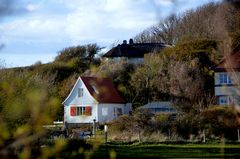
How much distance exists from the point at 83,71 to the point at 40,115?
53.2 metres

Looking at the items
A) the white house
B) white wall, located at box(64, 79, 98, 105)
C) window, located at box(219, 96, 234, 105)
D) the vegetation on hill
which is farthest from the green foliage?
window, located at box(219, 96, 234, 105)

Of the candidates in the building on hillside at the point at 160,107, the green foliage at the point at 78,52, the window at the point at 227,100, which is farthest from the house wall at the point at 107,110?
the window at the point at 227,100

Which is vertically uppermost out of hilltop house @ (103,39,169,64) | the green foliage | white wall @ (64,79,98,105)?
hilltop house @ (103,39,169,64)

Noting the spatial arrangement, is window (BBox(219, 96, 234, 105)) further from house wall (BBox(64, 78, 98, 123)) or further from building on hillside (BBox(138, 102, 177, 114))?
house wall (BBox(64, 78, 98, 123))

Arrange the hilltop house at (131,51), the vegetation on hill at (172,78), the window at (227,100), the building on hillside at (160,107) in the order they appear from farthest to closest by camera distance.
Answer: the hilltop house at (131,51)
the building on hillside at (160,107)
the vegetation on hill at (172,78)
the window at (227,100)

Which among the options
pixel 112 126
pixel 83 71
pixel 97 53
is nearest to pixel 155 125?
pixel 112 126

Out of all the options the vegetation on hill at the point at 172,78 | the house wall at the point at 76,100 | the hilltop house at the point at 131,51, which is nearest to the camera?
the vegetation on hill at the point at 172,78

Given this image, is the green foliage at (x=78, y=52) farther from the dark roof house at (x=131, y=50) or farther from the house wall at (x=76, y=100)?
the dark roof house at (x=131, y=50)


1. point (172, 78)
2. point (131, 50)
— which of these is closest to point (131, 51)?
point (131, 50)

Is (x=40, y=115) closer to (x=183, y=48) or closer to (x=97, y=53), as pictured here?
(x=183, y=48)

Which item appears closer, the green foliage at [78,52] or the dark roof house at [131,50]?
the green foliage at [78,52]

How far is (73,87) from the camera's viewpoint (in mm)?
53750

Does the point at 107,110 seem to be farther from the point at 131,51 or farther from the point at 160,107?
the point at 131,51

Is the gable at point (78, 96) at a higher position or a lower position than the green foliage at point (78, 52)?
lower
